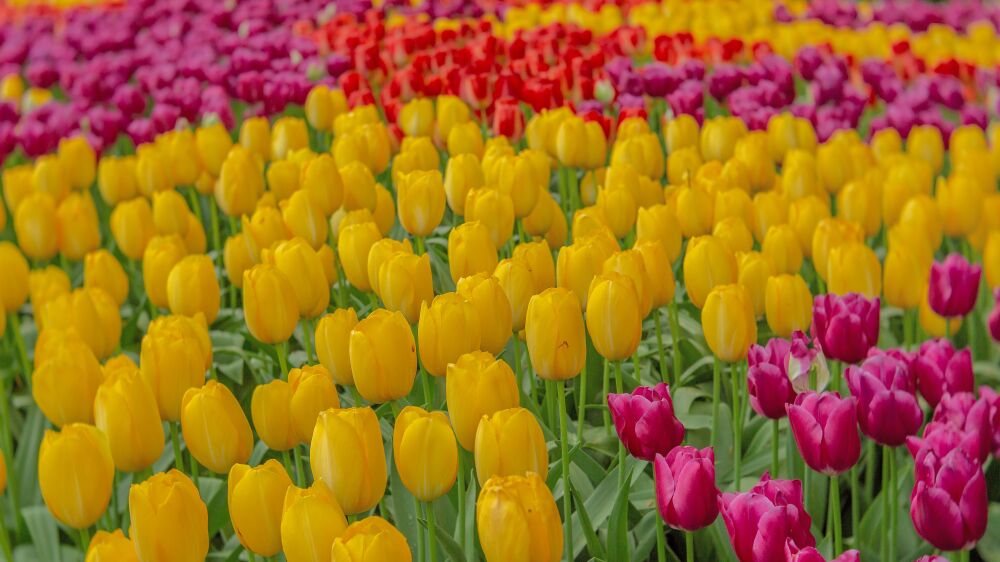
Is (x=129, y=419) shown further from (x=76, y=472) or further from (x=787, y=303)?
(x=787, y=303)

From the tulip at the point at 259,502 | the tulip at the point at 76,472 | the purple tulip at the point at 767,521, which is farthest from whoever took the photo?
the tulip at the point at 76,472

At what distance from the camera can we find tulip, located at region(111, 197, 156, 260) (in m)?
3.36

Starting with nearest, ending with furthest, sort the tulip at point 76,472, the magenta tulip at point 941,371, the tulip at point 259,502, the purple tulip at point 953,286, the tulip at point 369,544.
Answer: the tulip at point 369,544
the tulip at point 259,502
the tulip at point 76,472
the magenta tulip at point 941,371
the purple tulip at point 953,286

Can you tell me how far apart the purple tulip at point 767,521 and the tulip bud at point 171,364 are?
1.03m

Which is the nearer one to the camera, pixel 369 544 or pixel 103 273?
pixel 369 544

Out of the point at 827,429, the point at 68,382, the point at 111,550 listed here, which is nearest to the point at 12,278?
the point at 68,382

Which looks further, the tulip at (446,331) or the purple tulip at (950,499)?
the tulip at (446,331)

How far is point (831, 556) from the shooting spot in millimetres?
2240

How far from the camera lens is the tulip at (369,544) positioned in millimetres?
1385

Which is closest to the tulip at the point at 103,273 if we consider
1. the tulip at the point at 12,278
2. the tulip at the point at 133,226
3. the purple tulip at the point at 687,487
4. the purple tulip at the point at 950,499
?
the tulip at the point at 12,278

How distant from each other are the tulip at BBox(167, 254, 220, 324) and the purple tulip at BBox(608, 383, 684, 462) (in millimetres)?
1151

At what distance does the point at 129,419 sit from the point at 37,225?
64.2 inches

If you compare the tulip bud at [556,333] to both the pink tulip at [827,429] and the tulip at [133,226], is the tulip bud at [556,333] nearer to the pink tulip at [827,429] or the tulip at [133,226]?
the pink tulip at [827,429]

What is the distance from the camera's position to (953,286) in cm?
254
